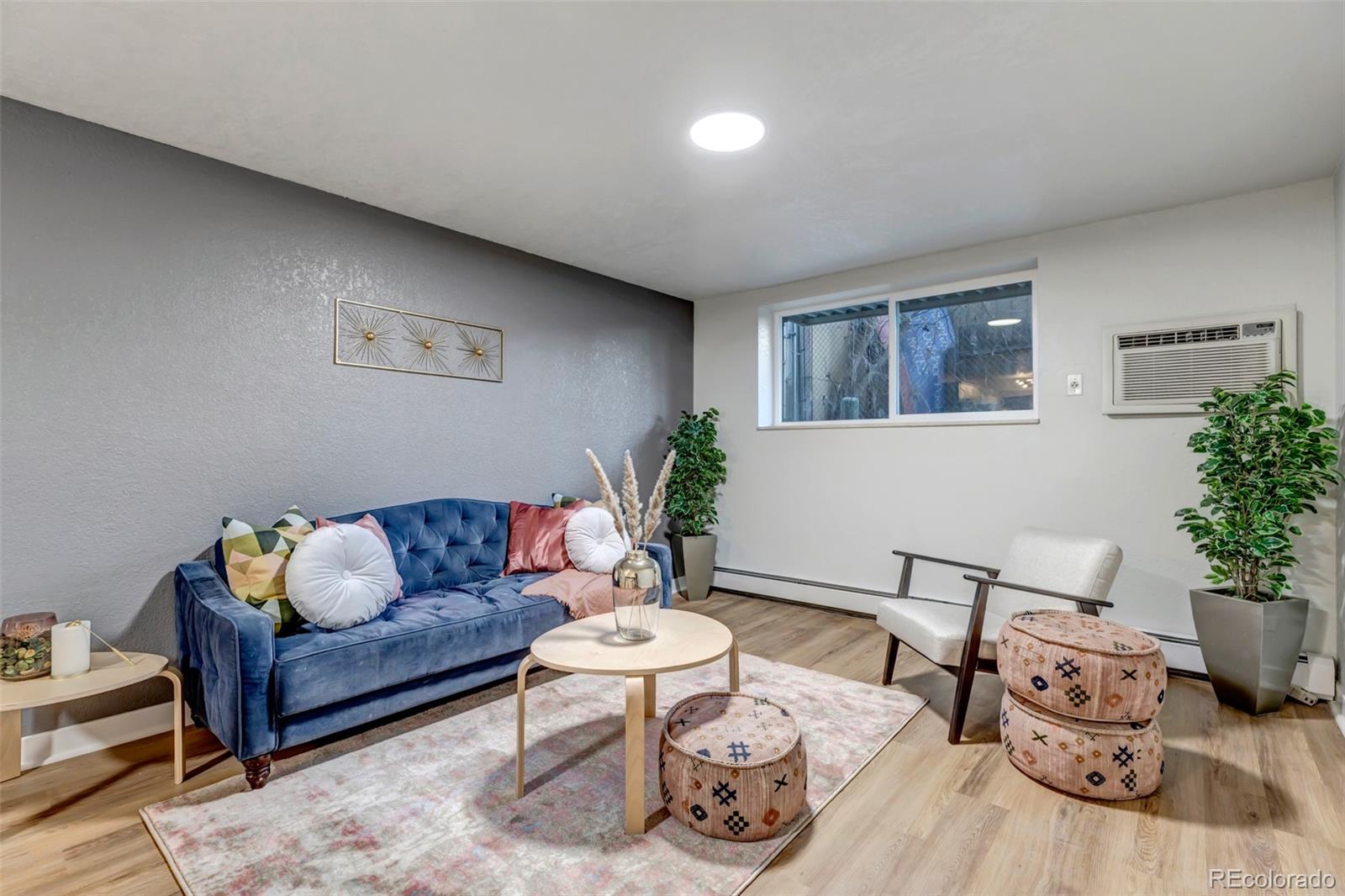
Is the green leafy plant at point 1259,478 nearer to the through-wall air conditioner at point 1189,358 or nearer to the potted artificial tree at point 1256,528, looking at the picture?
the potted artificial tree at point 1256,528

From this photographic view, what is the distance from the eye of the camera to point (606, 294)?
4.56 m

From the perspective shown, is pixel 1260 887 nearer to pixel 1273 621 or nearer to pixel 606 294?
pixel 1273 621

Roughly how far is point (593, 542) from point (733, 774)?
184cm

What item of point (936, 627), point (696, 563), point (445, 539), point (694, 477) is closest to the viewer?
point (936, 627)

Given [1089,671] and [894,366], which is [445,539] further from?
[894,366]

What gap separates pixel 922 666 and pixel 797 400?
7.51 ft

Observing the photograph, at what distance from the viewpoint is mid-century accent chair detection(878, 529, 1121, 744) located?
2434 mm

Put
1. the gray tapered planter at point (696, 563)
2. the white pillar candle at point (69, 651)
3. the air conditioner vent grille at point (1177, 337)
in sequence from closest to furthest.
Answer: the white pillar candle at point (69, 651) < the air conditioner vent grille at point (1177, 337) < the gray tapered planter at point (696, 563)

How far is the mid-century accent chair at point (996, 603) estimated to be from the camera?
243 centimetres

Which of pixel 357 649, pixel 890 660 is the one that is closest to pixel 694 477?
pixel 890 660

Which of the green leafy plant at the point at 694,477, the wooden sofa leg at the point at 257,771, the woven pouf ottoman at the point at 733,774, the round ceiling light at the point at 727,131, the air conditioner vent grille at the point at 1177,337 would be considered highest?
the round ceiling light at the point at 727,131

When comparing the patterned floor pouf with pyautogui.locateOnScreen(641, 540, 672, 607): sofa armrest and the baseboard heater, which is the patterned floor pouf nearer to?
the baseboard heater

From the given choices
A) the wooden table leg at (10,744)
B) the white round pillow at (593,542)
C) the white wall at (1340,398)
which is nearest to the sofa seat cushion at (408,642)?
the white round pillow at (593,542)

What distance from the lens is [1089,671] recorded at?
2021mm
